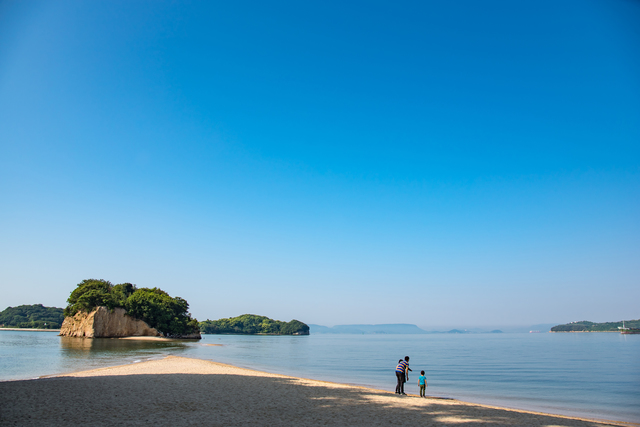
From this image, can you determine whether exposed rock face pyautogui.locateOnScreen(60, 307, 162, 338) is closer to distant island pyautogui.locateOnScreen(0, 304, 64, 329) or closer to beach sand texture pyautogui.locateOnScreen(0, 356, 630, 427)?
beach sand texture pyautogui.locateOnScreen(0, 356, 630, 427)

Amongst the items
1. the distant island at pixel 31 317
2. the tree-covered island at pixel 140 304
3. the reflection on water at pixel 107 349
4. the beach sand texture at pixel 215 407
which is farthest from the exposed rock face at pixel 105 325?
the distant island at pixel 31 317

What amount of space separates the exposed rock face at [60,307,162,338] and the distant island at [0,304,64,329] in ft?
332

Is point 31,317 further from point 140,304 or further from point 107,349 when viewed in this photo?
point 107,349

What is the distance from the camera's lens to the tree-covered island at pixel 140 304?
88125 mm

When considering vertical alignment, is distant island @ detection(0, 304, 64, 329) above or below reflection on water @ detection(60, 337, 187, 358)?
below

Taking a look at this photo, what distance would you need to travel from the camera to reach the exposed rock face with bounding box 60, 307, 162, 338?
85.6m

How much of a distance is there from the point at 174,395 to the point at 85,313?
303 ft

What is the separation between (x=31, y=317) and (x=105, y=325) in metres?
138

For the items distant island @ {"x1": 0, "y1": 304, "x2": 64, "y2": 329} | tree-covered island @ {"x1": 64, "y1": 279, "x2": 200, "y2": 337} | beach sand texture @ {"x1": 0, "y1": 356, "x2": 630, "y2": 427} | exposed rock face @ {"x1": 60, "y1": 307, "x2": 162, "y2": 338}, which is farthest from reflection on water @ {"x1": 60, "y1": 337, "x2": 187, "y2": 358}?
distant island @ {"x1": 0, "y1": 304, "x2": 64, "y2": 329}

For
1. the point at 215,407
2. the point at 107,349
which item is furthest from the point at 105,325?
the point at 215,407

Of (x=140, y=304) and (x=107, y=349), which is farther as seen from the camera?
(x=140, y=304)

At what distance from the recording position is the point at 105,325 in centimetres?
8694

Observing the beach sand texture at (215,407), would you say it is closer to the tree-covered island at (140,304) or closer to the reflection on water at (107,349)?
the reflection on water at (107,349)

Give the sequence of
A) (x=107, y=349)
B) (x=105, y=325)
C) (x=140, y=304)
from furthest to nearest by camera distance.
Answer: (x=140, y=304)
(x=105, y=325)
(x=107, y=349)
